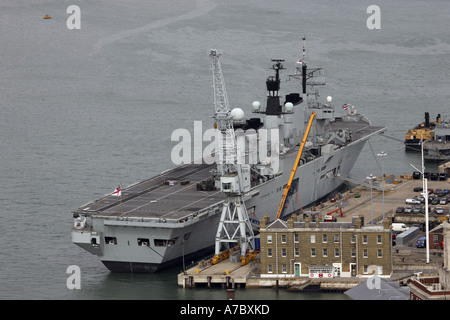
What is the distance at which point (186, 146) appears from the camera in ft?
372

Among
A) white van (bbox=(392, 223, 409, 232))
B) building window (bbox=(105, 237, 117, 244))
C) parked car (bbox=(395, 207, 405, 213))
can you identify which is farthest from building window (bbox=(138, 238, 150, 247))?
parked car (bbox=(395, 207, 405, 213))

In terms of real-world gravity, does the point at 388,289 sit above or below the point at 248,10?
below

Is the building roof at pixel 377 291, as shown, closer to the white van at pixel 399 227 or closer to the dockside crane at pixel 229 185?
the dockside crane at pixel 229 185

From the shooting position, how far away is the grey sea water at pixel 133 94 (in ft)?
263

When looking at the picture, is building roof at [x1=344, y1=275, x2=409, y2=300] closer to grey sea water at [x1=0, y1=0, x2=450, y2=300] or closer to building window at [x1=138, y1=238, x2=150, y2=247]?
grey sea water at [x1=0, y1=0, x2=450, y2=300]

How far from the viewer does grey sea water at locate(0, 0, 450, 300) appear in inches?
3155

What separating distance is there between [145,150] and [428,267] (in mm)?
43417

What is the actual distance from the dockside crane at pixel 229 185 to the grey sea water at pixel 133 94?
12.1ft

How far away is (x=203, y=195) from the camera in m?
83.5

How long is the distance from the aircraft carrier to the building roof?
11176 millimetres

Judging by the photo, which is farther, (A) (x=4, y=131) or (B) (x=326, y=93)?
(B) (x=326, y=93)

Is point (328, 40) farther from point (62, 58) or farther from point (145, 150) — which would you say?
point (145, 150)

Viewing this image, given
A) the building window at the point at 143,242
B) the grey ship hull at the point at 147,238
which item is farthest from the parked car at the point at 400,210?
the building window at the point at 143,242

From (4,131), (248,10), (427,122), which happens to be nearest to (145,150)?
(4,131)
